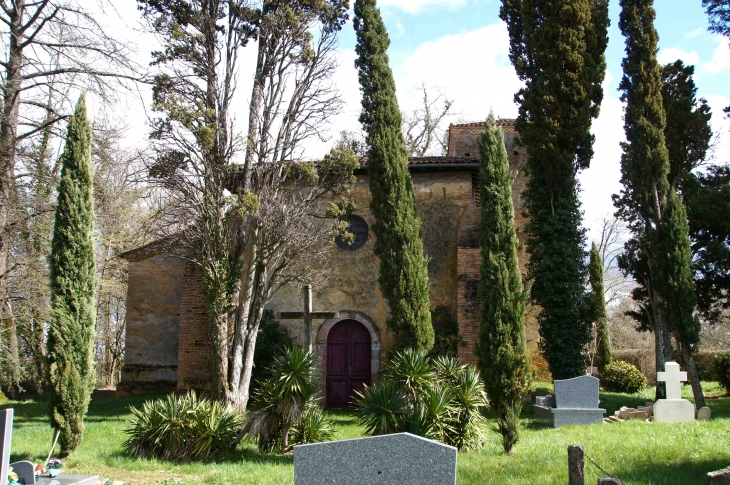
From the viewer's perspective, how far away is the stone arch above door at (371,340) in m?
17.5

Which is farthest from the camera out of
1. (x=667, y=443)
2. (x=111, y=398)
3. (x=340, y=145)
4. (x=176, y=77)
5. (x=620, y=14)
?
(x=111, y=398)

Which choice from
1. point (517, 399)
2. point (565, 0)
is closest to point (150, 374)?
point (517, 399)

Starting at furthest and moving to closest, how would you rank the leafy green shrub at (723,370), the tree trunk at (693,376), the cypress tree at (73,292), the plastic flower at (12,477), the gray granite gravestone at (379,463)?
the leafy green shrub at (723,370) < the tree trunk at (693,376) < the cypress tree at (73,292) < the plastic flower at (12,477) < the gray granite gravestone at (379,463)

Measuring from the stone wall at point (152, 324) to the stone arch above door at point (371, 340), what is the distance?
576cm

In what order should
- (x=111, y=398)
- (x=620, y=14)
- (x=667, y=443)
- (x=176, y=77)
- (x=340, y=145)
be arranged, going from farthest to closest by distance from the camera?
(x=111, y=398) → (x=620, y=14) → (x=340, y=145) → (x=176, y=77) → (x=667, y=443)

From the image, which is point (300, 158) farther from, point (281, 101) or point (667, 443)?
point (667, 443)

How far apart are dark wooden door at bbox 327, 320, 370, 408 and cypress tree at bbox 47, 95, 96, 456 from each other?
8462 millimetres

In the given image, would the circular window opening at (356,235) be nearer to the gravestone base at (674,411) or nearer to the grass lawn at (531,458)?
the grass lawn at (531,458)

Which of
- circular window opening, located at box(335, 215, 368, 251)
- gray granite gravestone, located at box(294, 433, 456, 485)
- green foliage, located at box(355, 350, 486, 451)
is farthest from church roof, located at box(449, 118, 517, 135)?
gray granite gravestone, located at box(294, 433, 456, 485)

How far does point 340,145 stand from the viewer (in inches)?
651

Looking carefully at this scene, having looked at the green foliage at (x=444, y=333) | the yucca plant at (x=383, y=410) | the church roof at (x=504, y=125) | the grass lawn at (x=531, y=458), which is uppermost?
the church roof at (x=504, y=125)

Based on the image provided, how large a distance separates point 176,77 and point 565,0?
1137 centimetres

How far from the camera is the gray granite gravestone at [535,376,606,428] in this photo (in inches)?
512

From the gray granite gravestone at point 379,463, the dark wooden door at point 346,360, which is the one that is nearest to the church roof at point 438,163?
the dark wooden door at point 346,360
